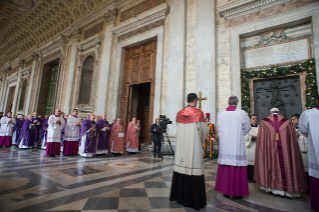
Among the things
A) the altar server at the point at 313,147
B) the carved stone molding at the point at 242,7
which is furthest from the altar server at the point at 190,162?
the carved stone molding at the point at 242,7

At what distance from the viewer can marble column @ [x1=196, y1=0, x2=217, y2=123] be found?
7.54 m

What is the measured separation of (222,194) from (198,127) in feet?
4.41

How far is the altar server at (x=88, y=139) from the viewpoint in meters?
6.62

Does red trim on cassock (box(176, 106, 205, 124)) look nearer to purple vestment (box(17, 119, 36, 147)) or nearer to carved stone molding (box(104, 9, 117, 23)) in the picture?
purple vestment (box(17, 119, 36, 147))

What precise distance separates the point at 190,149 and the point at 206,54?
20.6 ft

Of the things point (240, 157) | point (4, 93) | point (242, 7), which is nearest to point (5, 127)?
point (240, 157)

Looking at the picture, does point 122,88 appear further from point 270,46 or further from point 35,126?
point 270,46

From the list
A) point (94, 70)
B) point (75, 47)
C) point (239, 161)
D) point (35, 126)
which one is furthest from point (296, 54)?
point (75, 47)

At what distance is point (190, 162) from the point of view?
99.2 inches

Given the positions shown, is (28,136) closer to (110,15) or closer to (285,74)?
(110,15)

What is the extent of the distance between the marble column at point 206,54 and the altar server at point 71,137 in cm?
528

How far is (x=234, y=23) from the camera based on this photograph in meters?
7.71

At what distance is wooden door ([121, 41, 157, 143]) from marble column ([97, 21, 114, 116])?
112cm

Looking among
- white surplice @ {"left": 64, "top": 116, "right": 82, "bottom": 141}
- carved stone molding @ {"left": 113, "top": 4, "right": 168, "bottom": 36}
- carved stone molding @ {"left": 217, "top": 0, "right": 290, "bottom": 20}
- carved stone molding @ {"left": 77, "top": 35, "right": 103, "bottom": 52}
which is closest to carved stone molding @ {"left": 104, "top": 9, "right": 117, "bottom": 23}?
carved stone molding @ {"left": 113, "top": 4, "right": 168, "bottom": 36}
